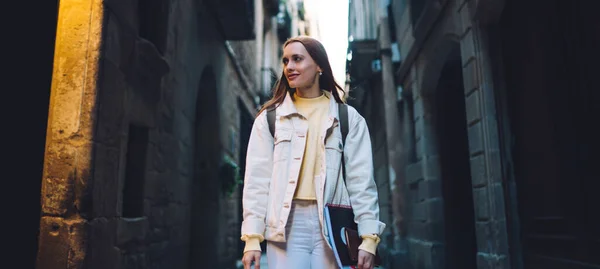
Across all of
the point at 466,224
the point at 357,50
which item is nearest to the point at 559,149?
the point at 466,224

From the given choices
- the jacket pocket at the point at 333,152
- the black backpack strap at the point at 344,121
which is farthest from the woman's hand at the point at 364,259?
the black backpack strap at the point at 344,121

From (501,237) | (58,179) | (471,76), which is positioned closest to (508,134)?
(471,76)

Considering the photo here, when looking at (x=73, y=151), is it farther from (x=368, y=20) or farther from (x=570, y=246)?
(x=368, y=20)

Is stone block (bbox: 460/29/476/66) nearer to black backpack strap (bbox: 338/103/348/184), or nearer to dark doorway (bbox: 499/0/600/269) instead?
dark doorway (bbox: 499/0/600/269)

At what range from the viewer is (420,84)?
7.76 metres

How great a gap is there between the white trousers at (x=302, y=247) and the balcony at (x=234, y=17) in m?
5.95

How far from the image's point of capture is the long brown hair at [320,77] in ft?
7.24

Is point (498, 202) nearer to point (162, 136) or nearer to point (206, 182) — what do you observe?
point (162, 136)

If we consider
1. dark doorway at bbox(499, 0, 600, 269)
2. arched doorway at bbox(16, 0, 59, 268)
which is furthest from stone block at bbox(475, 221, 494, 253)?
arched doorway at bbox(16, 0, 59, 268)

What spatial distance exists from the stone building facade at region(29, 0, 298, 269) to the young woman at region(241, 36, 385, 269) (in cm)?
147

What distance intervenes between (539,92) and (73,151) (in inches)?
150

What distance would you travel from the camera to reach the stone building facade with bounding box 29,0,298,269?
2.99 metres

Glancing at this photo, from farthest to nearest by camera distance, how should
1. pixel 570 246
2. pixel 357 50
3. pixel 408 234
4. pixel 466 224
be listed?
1. pixel 357 50
2. pixel 408 234
3. pixel 466 224
4. pixel 570 246

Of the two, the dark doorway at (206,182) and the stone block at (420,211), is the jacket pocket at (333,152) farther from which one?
the stone block at (420,211)
